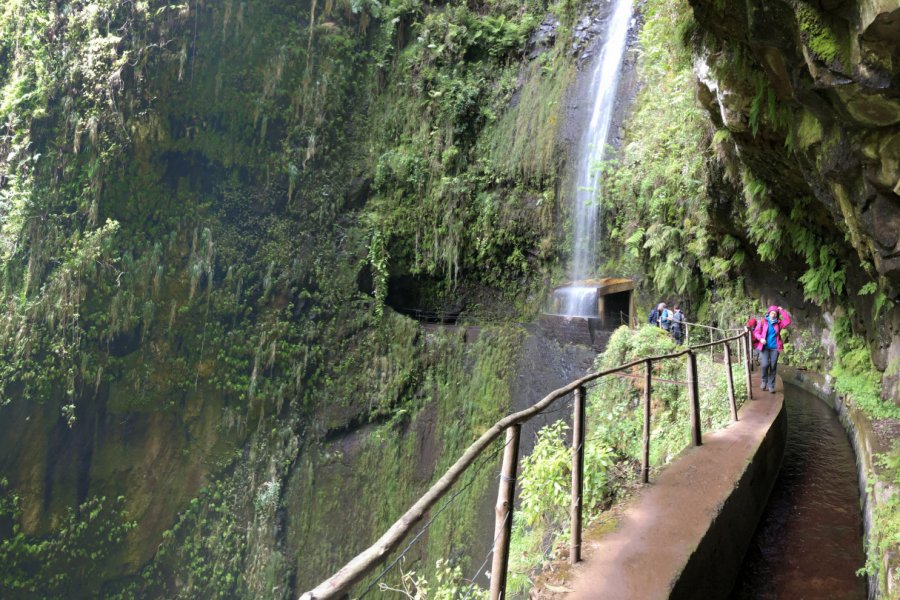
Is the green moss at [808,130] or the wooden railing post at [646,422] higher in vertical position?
the green moss at [808,130]

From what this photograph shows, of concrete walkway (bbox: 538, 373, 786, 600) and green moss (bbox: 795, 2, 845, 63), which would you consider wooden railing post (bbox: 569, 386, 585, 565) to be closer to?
concrete walkway (bbox: 538, 373, 786, 600)

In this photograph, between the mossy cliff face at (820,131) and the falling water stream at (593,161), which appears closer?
the mossy cliff face at (820,131)

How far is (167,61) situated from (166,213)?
3979mm

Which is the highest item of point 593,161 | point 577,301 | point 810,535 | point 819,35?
point 593,161

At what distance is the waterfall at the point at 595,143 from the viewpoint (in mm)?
13664

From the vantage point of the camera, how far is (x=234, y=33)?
48.2 ft

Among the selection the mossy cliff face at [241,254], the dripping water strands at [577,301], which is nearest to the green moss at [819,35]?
the dripping water strands at [577,301]

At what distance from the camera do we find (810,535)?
414 cm

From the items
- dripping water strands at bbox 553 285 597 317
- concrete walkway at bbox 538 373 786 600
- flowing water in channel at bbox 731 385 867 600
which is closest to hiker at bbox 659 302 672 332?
dripping water strands at bbox 553 285 597 317

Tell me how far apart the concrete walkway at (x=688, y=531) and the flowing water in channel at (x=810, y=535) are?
131 millimetres

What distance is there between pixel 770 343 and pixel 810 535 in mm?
3657

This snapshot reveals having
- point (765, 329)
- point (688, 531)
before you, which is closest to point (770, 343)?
point (765, 329)

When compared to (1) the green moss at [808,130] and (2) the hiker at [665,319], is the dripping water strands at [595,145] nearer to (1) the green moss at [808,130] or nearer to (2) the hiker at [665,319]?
(2) the hiker at [665,319]

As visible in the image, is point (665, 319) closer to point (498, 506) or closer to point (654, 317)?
point (654, 317)
